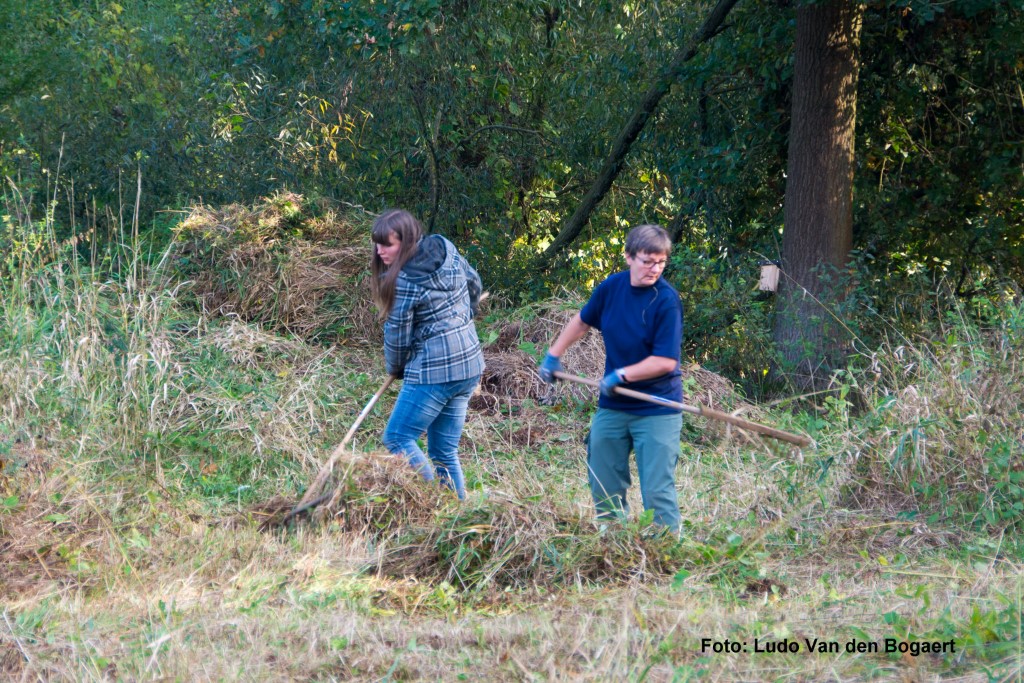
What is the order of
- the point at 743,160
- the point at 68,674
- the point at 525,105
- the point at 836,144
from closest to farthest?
the point at 68,674 < the point at 836,144 < the point at 743,160 < the point at 525,105

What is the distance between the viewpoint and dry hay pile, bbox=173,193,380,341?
8.82m

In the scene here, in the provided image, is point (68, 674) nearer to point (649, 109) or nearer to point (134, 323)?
point (134, 323)

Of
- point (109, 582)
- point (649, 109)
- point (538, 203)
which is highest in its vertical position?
point (649, 109)

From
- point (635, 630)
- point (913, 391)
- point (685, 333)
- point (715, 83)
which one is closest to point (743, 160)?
point (715, 83)

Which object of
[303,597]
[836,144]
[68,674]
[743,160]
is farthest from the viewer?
[743,160]

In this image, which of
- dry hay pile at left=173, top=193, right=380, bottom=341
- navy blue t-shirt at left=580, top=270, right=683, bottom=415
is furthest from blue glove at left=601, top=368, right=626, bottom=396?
dry hay pile at left=173, top=193, right=380, bottom=341

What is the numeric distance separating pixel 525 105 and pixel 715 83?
245 centimetres

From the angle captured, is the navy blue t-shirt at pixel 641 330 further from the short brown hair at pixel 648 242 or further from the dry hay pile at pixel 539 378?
the dry hay pile at pixel 539 378

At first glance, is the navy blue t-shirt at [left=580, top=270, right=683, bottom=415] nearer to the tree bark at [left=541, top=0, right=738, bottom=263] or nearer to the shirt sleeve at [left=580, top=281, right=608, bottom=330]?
the shirt sleeve at [left=580, top=281, right=608, bottom=330]

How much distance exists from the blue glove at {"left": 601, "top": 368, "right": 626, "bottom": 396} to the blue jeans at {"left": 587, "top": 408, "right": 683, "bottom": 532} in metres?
0.16

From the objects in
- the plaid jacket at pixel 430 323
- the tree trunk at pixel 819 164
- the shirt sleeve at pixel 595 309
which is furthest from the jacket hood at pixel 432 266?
the tree trunk at pixel 819 164

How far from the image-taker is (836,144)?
862 centimetres

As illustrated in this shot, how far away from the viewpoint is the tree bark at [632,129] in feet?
33.1

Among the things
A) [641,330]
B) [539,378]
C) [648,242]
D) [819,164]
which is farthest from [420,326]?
[819,164]
